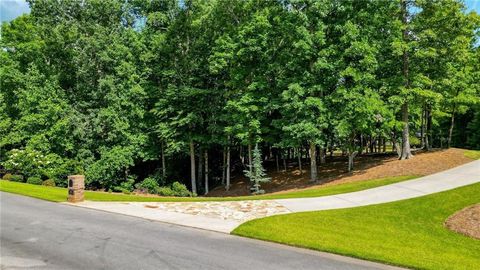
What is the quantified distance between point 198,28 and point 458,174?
2366cm

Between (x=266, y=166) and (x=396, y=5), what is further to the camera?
(x=266, y=166)

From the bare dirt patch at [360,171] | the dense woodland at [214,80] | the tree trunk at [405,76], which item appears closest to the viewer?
the bare dirt patch at [360,171]

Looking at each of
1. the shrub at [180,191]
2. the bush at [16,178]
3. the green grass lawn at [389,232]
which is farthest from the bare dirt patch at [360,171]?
the bush at [16,178]

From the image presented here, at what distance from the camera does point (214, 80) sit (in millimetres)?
36250

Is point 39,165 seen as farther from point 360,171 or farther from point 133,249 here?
point 360,171

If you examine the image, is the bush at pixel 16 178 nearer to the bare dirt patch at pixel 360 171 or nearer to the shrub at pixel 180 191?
the shrub at pixel 180 191

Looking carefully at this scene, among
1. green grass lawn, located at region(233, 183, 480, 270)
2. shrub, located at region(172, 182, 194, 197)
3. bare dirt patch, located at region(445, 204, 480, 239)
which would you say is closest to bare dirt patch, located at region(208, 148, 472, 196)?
shrub, located at region(172, 182, 194, 197)

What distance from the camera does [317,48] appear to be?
2830 centimetres

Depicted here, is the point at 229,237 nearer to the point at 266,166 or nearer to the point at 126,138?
the point at 126,138

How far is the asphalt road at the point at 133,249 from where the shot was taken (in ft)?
33.0

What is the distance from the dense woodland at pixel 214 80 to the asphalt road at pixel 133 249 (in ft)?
52.2

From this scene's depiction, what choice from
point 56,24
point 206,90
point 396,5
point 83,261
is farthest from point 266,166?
point 83,261

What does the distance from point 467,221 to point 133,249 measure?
12147mm

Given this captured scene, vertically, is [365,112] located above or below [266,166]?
above
